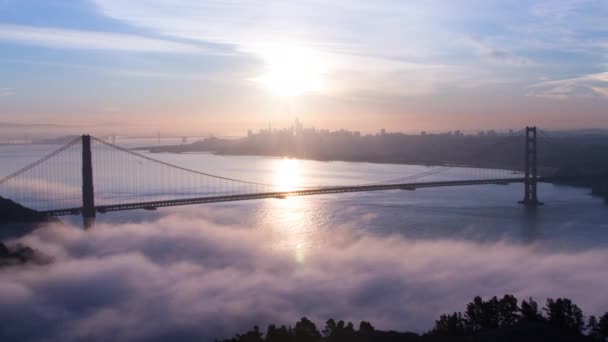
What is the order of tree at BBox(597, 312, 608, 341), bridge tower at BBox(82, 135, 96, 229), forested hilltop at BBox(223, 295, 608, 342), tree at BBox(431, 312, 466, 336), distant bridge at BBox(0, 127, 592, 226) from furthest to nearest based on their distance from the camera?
distant bridge at BBox(0, 127, 592, 226) < bridge tower at BBox(82, 135, 96, 229) < tree at BBox(431, 312, 466, 336) < tree at BBox(597, 312, 608, 341) < forested hilltop at BBox(223, 295, 608, 342)

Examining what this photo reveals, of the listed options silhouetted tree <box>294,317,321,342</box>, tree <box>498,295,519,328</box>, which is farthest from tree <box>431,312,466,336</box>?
silhouetted tree <box>294,317,321,342</box>

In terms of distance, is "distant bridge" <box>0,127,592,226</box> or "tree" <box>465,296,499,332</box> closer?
"tree" <box>465,296,499,332</box>

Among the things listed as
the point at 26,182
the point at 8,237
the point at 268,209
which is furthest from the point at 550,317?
the point at 26,182

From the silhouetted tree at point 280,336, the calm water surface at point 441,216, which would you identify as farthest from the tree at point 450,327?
the calm water surface at point 441,216

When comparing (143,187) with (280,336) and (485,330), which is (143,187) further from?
(485,330)

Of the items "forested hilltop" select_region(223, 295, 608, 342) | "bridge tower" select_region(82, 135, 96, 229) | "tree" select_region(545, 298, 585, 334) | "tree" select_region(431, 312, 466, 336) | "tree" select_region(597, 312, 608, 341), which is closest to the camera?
"forested hilltop" select_region(223, 295, 608, 342)

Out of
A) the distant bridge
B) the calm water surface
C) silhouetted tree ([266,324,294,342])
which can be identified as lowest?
the calm water surface

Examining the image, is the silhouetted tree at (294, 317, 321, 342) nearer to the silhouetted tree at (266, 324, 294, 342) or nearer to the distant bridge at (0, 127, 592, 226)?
the silhouetted tree at (266, 324, 294, 342)
